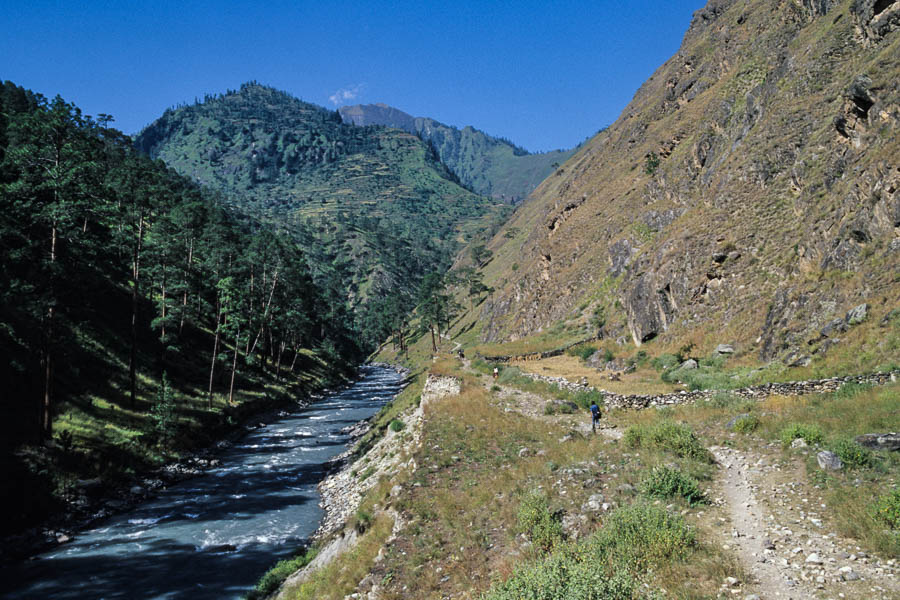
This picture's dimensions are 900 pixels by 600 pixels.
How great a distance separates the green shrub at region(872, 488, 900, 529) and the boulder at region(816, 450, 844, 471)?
2.57 m

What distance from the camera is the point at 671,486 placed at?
12383 mm

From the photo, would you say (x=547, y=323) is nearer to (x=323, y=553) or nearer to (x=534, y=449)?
(x=534, y=449)

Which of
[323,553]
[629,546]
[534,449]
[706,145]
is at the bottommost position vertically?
Answer: [323,553]

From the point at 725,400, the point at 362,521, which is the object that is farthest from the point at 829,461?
the point at 362,521

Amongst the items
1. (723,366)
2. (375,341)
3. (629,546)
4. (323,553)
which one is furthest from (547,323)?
(375,341)

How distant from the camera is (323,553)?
1800cm

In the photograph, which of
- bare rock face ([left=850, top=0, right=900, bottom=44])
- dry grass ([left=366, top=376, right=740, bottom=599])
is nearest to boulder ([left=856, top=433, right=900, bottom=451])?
dry grass ([left=366, top=376, right=740, bottom=599])

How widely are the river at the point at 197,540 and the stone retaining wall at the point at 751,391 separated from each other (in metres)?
18.8

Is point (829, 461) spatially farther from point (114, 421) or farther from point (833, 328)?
point (114, 421)

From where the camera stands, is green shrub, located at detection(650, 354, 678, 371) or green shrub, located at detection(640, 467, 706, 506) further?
green shrub, located at detection(650, 354, 678, 371)

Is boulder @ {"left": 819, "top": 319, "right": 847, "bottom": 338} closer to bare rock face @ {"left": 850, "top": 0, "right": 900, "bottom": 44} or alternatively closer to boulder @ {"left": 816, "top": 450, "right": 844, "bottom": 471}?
boulder @ {"left": 816, "top": 450, "right": 844, "bottom": 471}

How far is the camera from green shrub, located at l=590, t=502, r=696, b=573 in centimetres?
912

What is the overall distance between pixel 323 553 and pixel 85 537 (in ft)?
45.4

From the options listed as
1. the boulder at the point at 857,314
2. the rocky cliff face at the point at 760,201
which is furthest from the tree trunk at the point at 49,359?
the boulder at the point at 857,314
